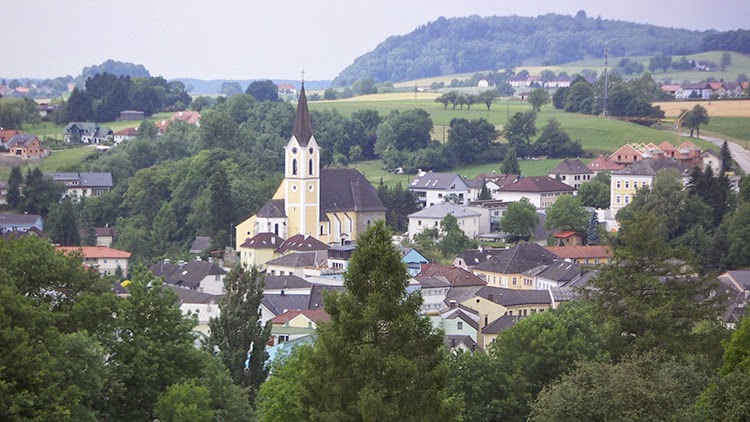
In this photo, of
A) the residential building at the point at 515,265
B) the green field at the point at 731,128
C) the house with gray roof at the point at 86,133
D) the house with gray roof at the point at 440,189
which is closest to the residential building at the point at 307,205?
the house with gray roof at the point at 440,189

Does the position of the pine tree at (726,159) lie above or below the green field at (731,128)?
below

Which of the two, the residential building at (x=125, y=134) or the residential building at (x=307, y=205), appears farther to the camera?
the residential building at (x=125, y=134)

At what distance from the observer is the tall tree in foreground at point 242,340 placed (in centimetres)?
3741

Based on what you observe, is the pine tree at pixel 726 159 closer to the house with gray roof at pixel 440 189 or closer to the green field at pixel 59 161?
the house with gray roof at pixel 440 189

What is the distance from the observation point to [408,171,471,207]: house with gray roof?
297ft

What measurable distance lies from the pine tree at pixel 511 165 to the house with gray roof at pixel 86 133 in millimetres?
39484

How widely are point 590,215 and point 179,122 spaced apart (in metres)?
51.3

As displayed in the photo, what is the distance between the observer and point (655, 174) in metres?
84.3

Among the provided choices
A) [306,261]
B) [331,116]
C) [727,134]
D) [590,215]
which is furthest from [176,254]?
[727,134]

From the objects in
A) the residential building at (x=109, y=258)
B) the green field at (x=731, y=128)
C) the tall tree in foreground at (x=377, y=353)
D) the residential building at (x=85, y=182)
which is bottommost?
the residential building at (x=109, y=258)

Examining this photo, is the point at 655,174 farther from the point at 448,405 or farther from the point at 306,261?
the point at 448,405

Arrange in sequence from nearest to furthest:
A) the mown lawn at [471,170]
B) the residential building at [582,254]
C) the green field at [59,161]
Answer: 1. the residential building at [582,254]
2. the mown lawn at [471,170]
3. the green field at [59,161]

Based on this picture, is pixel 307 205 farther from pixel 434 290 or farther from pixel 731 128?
pixel 731 128

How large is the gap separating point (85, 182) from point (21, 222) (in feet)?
50.4
